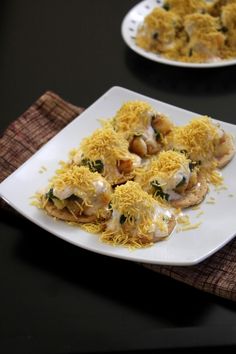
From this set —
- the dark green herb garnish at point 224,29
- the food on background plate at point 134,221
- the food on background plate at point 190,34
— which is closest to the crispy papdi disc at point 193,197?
the food on background plate at point 134,221

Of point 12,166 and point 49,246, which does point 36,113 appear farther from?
point 49,246

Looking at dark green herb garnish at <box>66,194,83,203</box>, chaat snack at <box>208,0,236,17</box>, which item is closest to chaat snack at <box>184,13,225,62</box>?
chaat snack at <box>208,0,236,17</box>

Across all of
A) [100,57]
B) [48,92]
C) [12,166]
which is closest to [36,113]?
[48,92]

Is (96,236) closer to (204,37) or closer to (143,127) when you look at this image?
(143,127)

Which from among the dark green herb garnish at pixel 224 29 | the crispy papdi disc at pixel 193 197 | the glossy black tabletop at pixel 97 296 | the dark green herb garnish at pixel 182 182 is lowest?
the glossy black tabletop at pixel 97 296

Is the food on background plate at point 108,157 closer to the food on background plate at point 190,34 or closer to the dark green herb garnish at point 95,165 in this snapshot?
the dark green herb garnish at point 95,165
